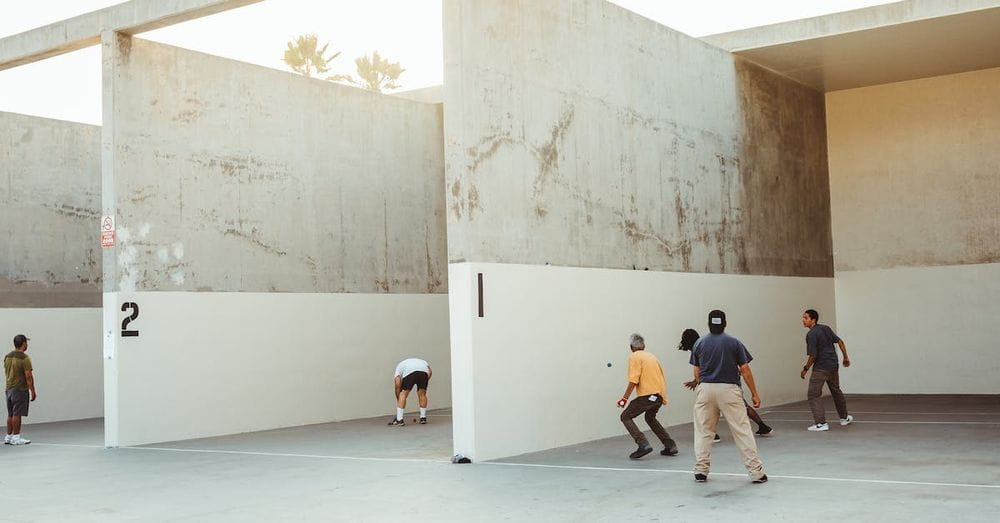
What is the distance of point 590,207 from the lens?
14.0 metres

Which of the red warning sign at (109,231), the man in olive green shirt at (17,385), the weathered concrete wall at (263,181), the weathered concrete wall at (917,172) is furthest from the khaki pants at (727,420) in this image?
the weathered concrete wall at (917,172)

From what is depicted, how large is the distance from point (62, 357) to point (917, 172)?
55.2 feet

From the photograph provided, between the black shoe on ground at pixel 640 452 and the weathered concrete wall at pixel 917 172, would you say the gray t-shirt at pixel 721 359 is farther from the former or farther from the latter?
the weathered concrete wall at pixel 917 172

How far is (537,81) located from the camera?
13188 millimetres

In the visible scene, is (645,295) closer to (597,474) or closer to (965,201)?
(597,474)

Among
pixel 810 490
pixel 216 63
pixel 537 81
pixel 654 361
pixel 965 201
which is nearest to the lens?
pixel 810 490

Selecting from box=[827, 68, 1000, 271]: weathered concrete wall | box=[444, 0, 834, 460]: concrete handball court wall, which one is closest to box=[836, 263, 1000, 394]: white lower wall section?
box=[827, 68, 1000, 271]: weathered concrete wall

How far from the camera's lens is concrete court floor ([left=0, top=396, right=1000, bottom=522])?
8398 mm

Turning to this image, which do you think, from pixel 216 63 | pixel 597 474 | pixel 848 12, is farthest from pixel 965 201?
pixel 216 63

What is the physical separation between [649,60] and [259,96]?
643 cm

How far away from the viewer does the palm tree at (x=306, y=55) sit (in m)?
49.5

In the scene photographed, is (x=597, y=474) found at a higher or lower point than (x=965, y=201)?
lower

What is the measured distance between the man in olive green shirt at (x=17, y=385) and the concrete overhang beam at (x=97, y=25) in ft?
14.4

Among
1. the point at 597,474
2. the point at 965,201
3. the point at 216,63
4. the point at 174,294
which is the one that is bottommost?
the point at 597,474
